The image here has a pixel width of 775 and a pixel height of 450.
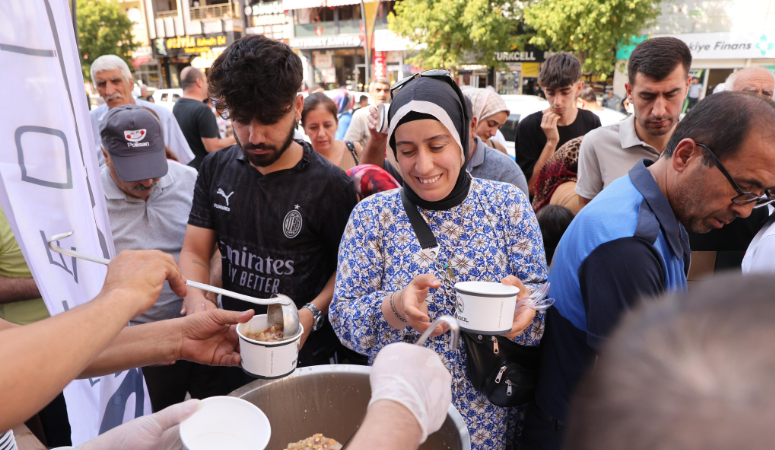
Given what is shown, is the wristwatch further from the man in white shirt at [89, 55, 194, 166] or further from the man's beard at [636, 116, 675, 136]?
the man in white shirt at [89, 55, 194, 166]

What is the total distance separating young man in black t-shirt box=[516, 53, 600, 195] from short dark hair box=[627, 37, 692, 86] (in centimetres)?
113

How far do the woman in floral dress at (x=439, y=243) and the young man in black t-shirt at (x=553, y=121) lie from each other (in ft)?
8.10

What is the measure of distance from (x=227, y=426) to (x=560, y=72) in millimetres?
3858

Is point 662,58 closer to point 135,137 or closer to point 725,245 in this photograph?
point 725,245

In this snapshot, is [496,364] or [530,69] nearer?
[496,364]

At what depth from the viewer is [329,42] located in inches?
1025

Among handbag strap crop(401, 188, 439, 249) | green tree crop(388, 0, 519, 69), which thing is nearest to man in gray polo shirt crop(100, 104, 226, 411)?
handbag strap crop(401, 188, 439, 249)

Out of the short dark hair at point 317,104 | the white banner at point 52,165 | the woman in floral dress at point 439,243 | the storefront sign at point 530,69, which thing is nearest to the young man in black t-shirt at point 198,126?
the short dark hair at point 317,104

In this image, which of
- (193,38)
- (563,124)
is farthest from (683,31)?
(193,38)

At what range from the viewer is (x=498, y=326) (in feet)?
4.74

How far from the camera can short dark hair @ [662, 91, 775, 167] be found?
56.5 inches

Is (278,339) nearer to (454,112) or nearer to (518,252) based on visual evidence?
(518,252)

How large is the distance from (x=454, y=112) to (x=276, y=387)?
116cm

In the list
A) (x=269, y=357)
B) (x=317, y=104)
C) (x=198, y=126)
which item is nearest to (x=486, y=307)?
Answer: (x=269, y=357)
